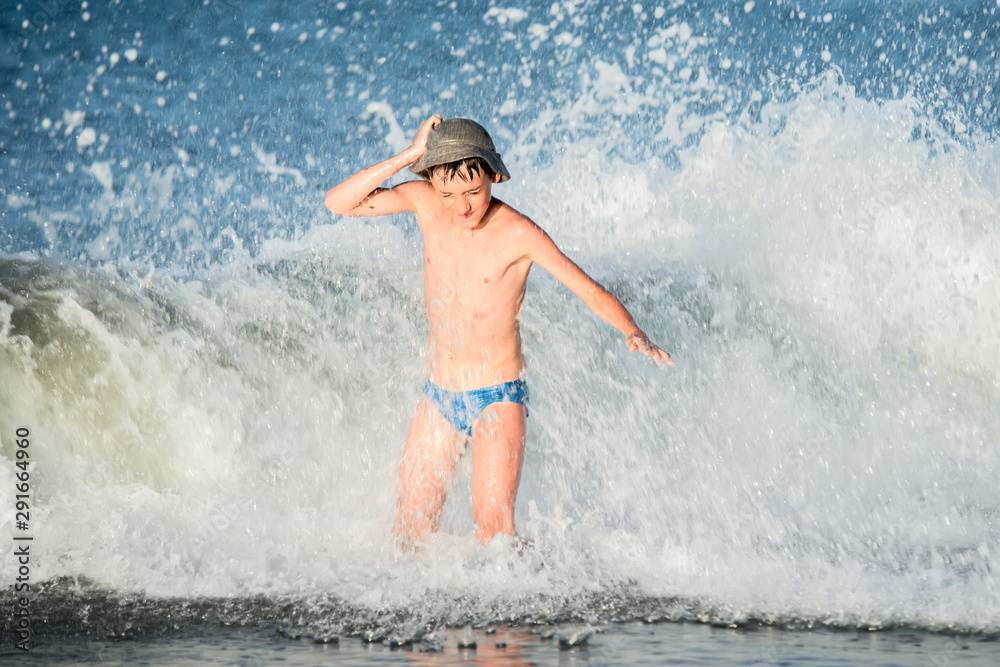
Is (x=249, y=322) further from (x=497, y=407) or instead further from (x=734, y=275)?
(x=734, y=275)

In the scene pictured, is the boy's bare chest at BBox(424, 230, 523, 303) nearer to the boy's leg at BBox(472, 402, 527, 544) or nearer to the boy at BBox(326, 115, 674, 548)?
the boy at BBox(326, 115, 674, 548)

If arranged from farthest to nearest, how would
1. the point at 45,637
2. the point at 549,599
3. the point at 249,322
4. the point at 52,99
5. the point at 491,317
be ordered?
the point at 52,99 < the point at 249,322 < the point at 491,317 < the point at 549,599 < the point at 45,637

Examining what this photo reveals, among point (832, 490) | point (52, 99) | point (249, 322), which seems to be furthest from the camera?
point (52, 99)

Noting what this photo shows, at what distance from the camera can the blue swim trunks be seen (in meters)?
3.44

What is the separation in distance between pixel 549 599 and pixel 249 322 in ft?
11.7

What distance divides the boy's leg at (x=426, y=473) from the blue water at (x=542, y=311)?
5.7 inches

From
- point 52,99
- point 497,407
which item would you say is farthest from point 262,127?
point 497,407

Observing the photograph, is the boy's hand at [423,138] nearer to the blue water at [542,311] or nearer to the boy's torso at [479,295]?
the boy's torso at [479,295]

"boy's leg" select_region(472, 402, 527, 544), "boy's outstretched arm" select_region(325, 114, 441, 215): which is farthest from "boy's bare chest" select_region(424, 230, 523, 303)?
"boy's leg" select_region(472, 402, 527, 544)

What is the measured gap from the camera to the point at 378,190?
3471mm

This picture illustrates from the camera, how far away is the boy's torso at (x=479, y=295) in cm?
340

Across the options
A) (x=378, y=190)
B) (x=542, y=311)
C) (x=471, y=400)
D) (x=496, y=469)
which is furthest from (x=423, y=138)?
(x=542, y=311)

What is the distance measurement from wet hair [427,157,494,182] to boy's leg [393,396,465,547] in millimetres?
928

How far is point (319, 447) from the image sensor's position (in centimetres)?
A: 519
